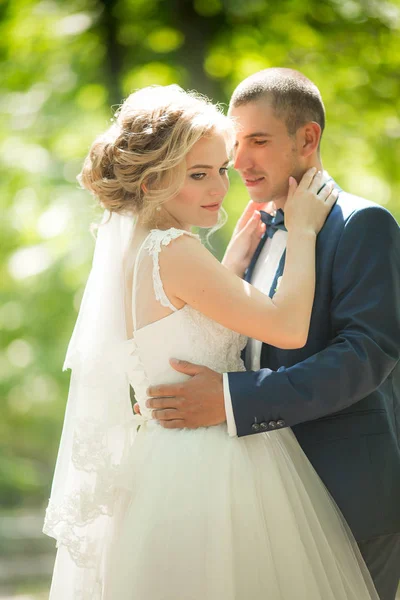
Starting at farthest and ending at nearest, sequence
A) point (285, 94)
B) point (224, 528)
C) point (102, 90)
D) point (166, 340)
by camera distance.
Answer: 1. point (102, 90)
2. point (285, 94)
3. point (166, 340)
4. point (224, 528)

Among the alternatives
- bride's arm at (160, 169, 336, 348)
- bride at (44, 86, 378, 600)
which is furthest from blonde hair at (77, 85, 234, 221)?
bride's arm at (160, 169, 336, 348)

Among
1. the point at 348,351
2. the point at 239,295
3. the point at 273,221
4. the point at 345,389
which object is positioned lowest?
the point at 345,389

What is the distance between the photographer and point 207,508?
2.59 metres

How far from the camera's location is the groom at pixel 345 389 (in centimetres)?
270

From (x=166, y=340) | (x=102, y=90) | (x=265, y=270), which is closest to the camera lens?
(x=166, y=340)

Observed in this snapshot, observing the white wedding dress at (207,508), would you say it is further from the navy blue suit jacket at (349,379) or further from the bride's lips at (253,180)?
the bride's lips at (253,180)

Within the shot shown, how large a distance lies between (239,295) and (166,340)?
1.07 feet

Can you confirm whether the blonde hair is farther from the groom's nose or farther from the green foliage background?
the green foliage background

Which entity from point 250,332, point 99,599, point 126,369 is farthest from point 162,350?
point 99,599

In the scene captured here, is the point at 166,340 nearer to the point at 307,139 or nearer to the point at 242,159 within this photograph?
the point at 242,159

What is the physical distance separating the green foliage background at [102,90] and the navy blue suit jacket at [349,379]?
2.67 meters

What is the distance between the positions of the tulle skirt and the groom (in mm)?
80

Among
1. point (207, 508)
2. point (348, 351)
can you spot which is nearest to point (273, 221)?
point (348, 351)

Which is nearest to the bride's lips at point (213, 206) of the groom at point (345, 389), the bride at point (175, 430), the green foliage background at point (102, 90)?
the bride at point (175, 430)
